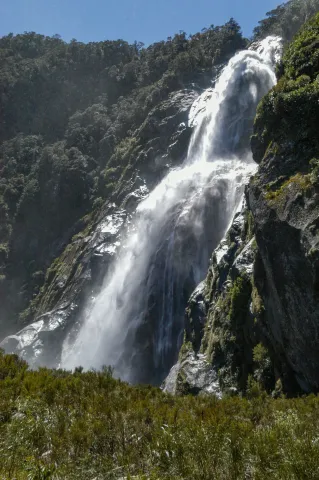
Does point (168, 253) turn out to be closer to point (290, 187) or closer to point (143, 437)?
point (290, 187)

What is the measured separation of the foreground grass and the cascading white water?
63.0 ft

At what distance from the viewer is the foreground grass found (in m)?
5.64

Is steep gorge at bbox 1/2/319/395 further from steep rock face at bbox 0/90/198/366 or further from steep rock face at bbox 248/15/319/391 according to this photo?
steep rock face at bbox 0/90/198/366

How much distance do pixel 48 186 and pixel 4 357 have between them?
5081 centimetres

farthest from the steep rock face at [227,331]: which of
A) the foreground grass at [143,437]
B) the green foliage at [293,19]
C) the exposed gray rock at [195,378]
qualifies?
the green foliage at [293,19]

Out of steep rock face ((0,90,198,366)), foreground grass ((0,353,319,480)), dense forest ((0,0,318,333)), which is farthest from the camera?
dense forest ((0,0,318,333))

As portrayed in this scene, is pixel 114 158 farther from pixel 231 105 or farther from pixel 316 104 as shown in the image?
pixel 316 104

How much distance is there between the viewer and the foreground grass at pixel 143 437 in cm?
564

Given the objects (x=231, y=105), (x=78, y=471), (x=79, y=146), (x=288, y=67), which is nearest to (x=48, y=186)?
(x=79, y=146)

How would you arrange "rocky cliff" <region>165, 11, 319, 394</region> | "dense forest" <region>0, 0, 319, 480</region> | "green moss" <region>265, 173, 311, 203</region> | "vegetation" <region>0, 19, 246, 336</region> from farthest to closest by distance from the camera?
"vegetation" <region>0, 19, 246, 336</region> < "green moss" <region>265, 173, 311, 203</region> < "rocky cliff" <region>165, 11, 319, 394</region> < "dense forest" <region>0, 0, 319, 480</region>

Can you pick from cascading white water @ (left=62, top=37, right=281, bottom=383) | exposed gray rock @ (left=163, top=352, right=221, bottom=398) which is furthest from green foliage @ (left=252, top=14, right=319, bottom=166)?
cascading white water @ (left=62, top=37, right=281, bottom=383)

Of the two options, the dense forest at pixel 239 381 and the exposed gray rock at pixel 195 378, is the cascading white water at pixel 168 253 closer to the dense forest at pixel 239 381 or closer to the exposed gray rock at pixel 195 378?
the dense forest at pixel 239 381

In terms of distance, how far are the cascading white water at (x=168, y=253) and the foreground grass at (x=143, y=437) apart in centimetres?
1920

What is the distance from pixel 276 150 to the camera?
1553 cm
